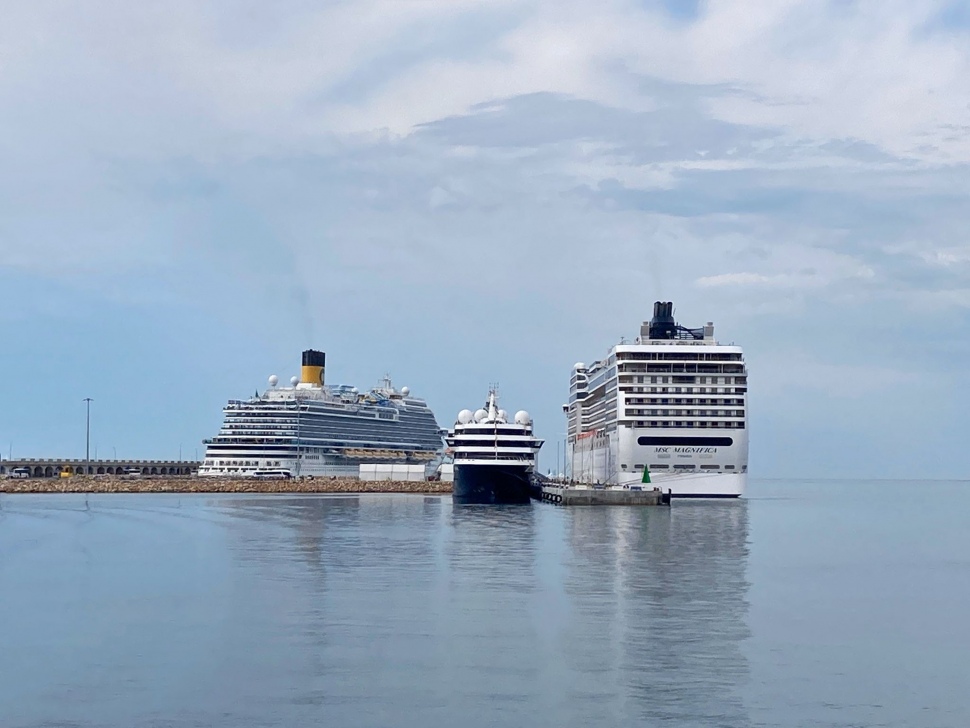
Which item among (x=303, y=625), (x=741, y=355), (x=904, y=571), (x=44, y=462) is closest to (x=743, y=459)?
(x=741, y=355)

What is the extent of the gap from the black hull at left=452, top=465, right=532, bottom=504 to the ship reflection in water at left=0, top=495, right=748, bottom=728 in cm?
3480

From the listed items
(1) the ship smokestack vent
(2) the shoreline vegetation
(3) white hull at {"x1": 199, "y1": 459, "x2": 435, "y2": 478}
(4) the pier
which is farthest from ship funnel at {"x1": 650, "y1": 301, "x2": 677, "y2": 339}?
(4) the pier

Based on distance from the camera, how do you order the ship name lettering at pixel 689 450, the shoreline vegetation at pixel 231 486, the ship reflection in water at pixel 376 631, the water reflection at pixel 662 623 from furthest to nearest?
the shoreline vegetation at pixel 231 486, the ship name lettering at pixel 689 450, the water reflection at pixel 662 623, the ship reflection in water at pixel 376 631

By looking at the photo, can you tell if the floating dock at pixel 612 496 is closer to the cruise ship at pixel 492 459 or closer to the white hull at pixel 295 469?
the cruise ship at pixel 492 459

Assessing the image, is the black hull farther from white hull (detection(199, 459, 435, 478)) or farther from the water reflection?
white hull (detection(199, 459, 435, 478))

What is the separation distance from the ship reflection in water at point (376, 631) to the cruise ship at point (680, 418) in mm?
32651

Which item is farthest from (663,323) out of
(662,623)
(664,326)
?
(662,623)

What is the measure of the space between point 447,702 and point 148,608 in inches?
584

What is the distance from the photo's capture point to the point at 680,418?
91.9 m

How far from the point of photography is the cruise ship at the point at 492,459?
303 feet

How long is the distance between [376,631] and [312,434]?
129 metres

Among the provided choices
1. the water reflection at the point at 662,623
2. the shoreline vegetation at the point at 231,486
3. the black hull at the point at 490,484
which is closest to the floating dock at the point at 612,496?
the black hull at the point at 490,484

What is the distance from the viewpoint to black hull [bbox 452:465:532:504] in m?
93.1

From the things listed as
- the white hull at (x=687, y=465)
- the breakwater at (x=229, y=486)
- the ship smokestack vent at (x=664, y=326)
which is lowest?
the breakwater at (x=229, y=486)
